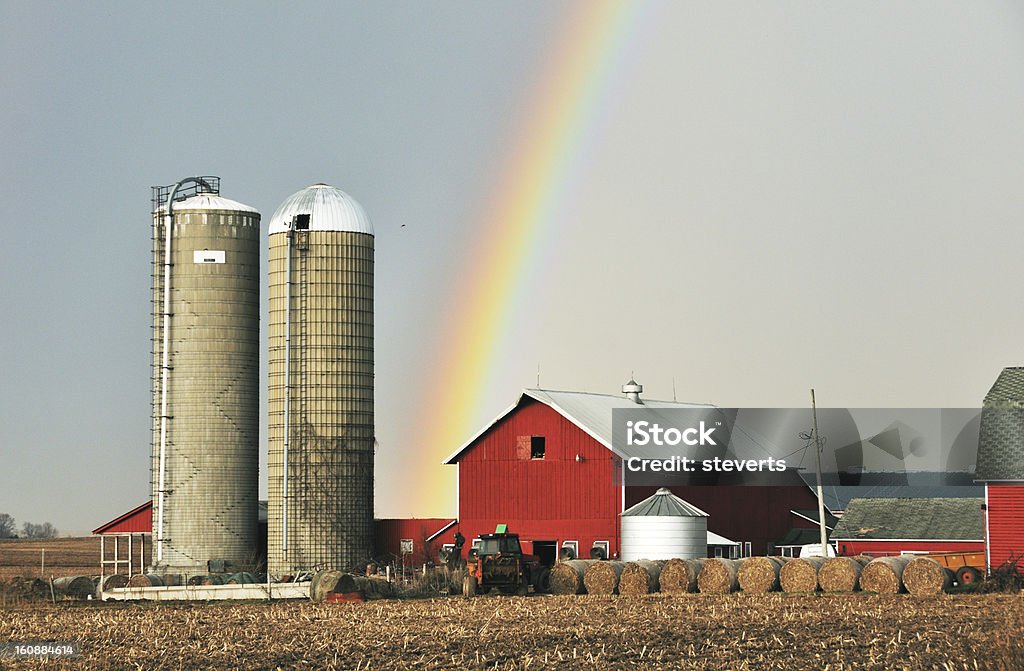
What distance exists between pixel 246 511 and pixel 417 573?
32.7 ft

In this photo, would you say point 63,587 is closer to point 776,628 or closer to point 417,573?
point 417,573

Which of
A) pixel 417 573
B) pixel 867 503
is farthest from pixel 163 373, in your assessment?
pixel 867 503

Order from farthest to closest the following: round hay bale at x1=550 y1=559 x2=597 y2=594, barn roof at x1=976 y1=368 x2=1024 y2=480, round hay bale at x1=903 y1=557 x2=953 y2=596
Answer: barn roof at x1=976 y1=368 x2=1024 y2=480 → round hay bale at x1=550 y1=559 x2=597 y2=594 → round hay bale at x1=903 y1=557 x2=953 y2=596

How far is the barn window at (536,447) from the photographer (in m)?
51.8

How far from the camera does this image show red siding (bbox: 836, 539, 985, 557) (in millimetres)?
50438

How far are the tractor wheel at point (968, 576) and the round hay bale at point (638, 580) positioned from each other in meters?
7.93

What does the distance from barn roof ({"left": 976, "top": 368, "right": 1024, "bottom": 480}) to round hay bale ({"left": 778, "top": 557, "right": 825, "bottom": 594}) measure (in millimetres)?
7362

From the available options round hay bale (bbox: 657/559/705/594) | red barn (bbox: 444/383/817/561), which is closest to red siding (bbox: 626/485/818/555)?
red barn (bbox: 444/383/817/561)

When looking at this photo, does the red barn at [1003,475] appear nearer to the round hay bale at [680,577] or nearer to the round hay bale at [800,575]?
the round hay bale at [800,575]

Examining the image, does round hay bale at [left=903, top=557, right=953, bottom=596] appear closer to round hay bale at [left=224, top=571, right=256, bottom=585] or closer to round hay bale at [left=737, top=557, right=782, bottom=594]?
round hay bale at [left=737, top=557, right=782, bottom=594]

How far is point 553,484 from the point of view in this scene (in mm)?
51031

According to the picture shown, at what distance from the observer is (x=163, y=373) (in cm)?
5219

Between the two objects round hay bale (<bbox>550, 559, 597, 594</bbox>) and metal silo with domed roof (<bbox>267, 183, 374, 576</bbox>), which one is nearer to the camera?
round hay bale (<bbox>550, 559, 597, 594</bbox>)

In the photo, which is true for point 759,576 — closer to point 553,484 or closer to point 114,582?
point 553,484
